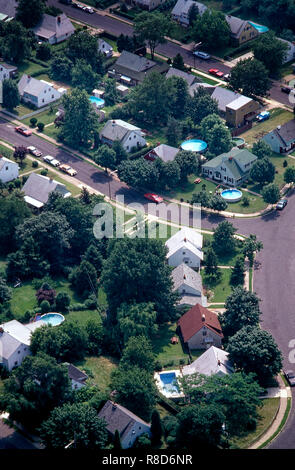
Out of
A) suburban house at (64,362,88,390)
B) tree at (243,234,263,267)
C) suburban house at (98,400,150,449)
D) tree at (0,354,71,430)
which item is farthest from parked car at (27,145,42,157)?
suburban house at (98,400,150,449)

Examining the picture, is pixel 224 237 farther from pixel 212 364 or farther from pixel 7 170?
pixel 7 170

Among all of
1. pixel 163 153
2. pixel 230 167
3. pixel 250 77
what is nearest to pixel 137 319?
pixel 230 167

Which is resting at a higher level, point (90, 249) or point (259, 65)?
point (259, 65)

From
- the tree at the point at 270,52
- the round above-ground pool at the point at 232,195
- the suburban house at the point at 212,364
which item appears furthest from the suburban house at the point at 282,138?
the suburban house at the point at 212,364

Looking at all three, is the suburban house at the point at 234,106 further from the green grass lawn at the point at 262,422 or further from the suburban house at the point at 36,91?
the green grass lawn at the point at 262,422
